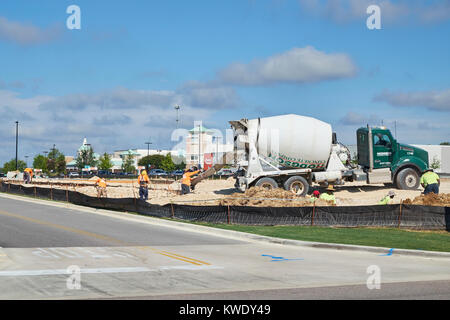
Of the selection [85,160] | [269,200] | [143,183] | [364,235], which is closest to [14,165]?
[85,160]

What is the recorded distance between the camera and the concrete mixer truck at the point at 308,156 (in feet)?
92.2

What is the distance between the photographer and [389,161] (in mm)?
29172

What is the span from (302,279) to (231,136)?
1964cm

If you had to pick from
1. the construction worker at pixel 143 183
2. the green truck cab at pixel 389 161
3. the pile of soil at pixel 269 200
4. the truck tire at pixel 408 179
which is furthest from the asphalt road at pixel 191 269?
the truck tire at pixel 408 179

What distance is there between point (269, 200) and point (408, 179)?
34.5 ft

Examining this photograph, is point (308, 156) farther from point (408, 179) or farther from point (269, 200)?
point (269, 200)

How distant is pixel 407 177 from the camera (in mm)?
28875

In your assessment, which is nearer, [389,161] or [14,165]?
[389,161]

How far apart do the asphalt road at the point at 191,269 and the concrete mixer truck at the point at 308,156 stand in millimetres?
11514

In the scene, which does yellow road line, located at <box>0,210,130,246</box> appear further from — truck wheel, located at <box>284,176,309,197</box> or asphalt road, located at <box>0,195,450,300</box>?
truck wheel, located at <box>284,176,309,197</box>

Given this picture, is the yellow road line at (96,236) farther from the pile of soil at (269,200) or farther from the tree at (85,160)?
the tree at (85,160)

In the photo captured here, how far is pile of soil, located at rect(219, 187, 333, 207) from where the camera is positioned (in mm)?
21469

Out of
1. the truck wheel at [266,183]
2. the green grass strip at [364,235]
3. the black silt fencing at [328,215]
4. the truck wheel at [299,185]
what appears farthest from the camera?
the truck wheel at [299,185]
